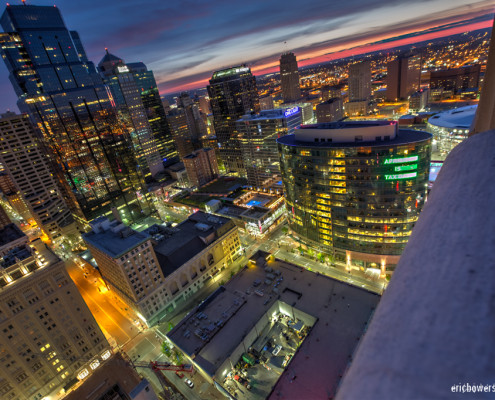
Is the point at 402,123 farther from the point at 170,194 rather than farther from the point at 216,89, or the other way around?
the point at 170,194

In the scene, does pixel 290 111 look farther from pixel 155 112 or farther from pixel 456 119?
pixel 155 112

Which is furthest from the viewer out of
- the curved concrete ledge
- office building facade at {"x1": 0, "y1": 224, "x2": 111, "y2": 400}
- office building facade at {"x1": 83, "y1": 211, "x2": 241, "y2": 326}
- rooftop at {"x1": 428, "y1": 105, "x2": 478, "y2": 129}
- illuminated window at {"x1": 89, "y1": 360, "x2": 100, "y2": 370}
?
rooftop at {"x1": 428, "y1": 105, "x2": 478, "y2": 129}

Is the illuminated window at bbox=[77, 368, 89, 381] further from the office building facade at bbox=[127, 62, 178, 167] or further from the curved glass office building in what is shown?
the office building facade at bbox=[127, 62, 178, 167]

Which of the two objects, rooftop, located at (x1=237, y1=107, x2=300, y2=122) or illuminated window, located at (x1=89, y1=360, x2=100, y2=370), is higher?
rooftop, located at (x1=237, y1=107, x2=300, y2=122)

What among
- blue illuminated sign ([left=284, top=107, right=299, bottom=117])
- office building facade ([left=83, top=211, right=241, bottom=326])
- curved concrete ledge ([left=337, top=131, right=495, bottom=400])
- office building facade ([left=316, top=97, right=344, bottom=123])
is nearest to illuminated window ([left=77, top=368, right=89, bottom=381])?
office building facade ([left=83, top=211, right=241, bottom=326])

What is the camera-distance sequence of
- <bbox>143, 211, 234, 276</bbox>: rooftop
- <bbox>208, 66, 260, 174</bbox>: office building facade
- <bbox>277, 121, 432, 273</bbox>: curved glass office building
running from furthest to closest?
<bbox>208, 66, 260, 174</bbox>: office building facade → <bbox>143, 211, 234, 276</bbox>: rooftop → <bbox>277, 121, 432, 273</bbox>: curved glass office building

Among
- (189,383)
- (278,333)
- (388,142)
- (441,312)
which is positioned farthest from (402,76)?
(441,312)

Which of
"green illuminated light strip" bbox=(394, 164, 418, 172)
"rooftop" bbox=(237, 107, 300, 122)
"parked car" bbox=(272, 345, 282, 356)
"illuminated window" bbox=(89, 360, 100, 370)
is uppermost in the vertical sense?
"rooftop" bbox=(237, 107, 300, 122)
